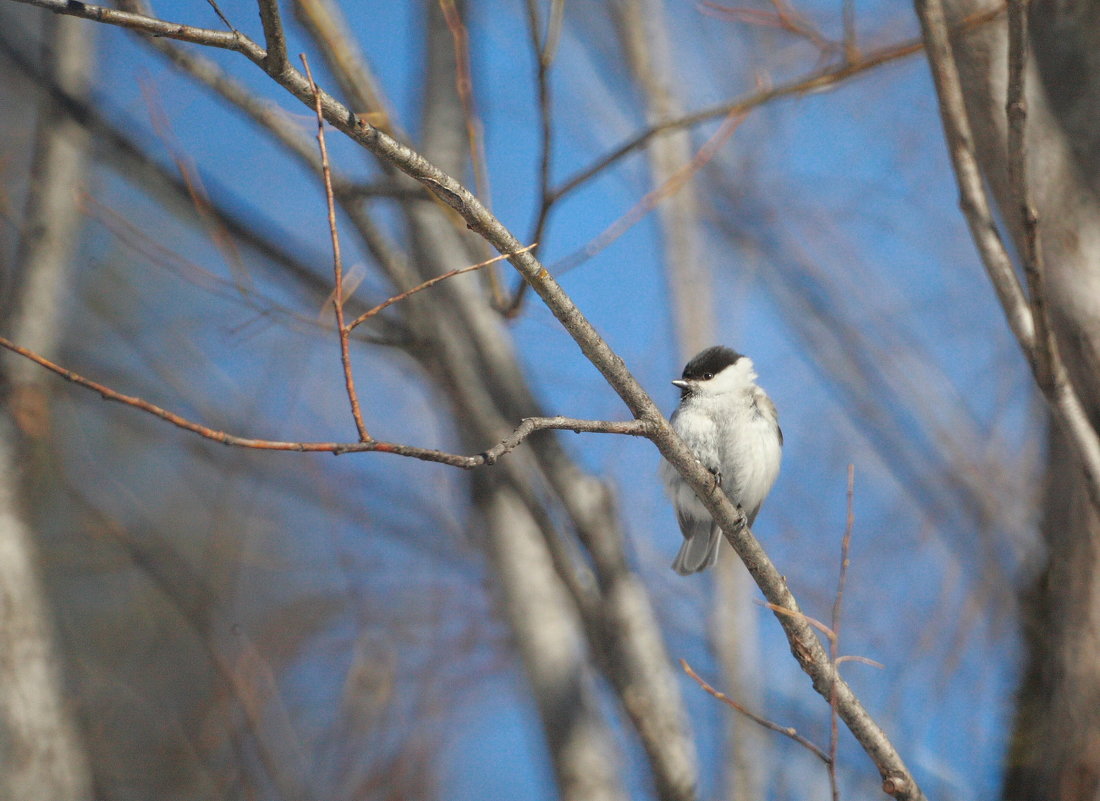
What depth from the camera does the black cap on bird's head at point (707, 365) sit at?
3.88 meters

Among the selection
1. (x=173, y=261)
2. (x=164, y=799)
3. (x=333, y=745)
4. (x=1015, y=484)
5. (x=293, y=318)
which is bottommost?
(x=164, y=799)

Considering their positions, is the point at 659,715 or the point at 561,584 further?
the point at 561,584

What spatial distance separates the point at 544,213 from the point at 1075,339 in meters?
1.93

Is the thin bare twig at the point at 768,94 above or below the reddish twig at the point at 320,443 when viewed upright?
above

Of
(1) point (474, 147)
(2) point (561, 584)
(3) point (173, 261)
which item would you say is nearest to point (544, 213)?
(1) point (474, 147)

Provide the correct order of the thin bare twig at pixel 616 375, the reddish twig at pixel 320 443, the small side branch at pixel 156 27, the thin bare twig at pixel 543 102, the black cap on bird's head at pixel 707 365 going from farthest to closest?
the black cap on bird's head at pixel 707 365
the thin bare twig at pixel 543 102
the thin bare twig at pixel 616 375
the small side branch at pixel 156 27
the reddish twig at pixel 320 443

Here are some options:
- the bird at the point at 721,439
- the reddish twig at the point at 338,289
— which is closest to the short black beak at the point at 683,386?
the bird at the point at 721,439

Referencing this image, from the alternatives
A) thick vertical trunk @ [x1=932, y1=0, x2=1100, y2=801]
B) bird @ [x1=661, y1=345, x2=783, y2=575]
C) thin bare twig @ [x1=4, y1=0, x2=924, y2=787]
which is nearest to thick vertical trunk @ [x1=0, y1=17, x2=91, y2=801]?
thin bare twig @ [x1=4, y1=0, x2=924, y2=787]

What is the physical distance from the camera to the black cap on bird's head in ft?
12.7

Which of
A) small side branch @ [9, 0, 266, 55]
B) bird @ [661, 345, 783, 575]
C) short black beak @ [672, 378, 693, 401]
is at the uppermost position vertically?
small side branch @ [9, 0, 266, 55]

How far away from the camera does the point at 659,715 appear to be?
11.4 ft

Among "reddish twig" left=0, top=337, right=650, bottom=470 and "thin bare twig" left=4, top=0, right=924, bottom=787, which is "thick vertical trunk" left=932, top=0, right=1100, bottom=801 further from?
"reddish twig" left=0, top=337, right=650, bottom=470

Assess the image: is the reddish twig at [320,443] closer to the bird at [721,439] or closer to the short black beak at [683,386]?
the bird at [721,439]

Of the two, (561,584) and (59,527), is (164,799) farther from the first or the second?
(561,584)
